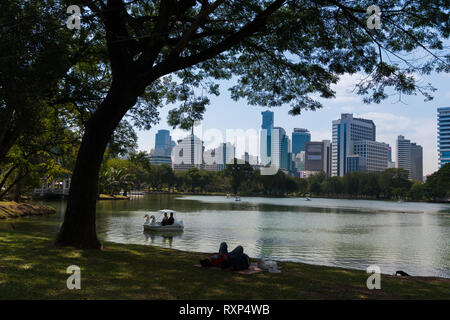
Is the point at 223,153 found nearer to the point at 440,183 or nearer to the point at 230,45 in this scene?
the point at 440,183

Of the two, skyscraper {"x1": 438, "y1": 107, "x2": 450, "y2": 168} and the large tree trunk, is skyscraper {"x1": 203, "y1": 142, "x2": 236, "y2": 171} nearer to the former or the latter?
skyscraper {"x1": 438, "y1": 107, "x2": 450, "y2": 168}

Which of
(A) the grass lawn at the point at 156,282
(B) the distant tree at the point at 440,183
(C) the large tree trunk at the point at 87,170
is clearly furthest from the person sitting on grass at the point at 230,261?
(B) the distant tree at the point at 440,183

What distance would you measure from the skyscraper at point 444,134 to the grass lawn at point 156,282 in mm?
188353

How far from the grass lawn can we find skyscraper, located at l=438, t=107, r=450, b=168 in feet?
618

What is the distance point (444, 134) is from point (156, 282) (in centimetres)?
20062

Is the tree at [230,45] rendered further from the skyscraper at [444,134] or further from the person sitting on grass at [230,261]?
the skyscraper at [444,134]

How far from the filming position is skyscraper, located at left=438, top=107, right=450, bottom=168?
16900cm

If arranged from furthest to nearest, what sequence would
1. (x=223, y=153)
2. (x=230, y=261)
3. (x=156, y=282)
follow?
1. (x=223, y=153)
2. (x=230, y=261)
3. (x=156, y=282)

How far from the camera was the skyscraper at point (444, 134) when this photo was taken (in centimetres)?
16900

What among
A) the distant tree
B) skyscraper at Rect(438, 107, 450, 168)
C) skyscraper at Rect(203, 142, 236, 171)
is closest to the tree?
the distant tree

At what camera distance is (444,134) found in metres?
175

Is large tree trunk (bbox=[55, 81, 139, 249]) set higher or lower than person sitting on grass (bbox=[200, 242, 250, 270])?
higher

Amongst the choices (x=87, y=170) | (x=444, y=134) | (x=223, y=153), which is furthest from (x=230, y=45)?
(x=444, y=134)
